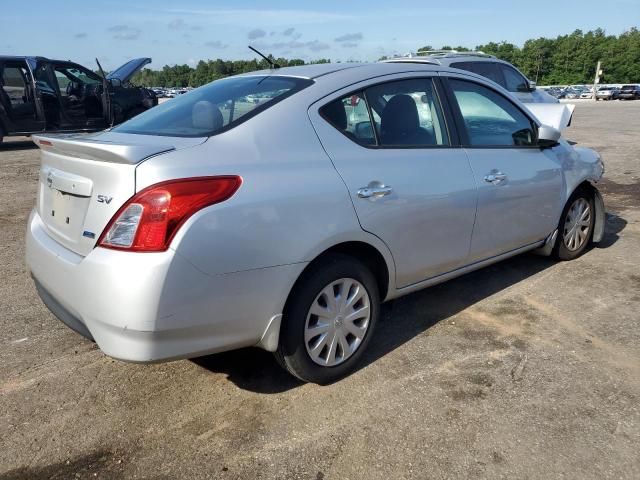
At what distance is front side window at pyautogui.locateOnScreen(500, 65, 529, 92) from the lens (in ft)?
33.9

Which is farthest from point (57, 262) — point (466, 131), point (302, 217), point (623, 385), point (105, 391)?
point (623, 385)

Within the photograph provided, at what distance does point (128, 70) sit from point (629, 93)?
1980 inches

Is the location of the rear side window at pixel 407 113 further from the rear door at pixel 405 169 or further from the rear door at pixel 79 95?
the rear door at pixel 79 95

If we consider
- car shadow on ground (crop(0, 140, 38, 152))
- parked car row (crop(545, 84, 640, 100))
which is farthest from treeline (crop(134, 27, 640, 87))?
car shadow on ground (crop(0, 140, 38, 152))

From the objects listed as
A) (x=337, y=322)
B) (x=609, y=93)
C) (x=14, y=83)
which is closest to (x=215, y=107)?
(x=337, y=322)

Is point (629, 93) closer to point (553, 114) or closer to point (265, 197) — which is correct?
point (553, 114)

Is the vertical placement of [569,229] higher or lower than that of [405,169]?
lower

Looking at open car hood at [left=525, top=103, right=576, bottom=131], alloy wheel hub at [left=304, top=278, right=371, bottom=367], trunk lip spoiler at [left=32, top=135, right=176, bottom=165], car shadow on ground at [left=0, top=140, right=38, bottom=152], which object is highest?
trunk lip spoiler at [left=32, top=135, right=176, bottom=165]

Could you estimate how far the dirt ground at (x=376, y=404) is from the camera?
235 cm

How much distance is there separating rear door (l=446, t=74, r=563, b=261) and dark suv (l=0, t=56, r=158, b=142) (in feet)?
35.7

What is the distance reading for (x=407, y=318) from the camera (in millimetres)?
3770

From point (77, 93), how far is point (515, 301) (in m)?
11.8

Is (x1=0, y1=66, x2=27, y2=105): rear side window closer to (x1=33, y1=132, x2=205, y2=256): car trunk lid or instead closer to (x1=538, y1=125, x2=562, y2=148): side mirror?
(x1=33, y1=132, x2=205, y2=256): car trunk lid

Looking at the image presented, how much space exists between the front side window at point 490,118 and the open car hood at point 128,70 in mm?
11529
